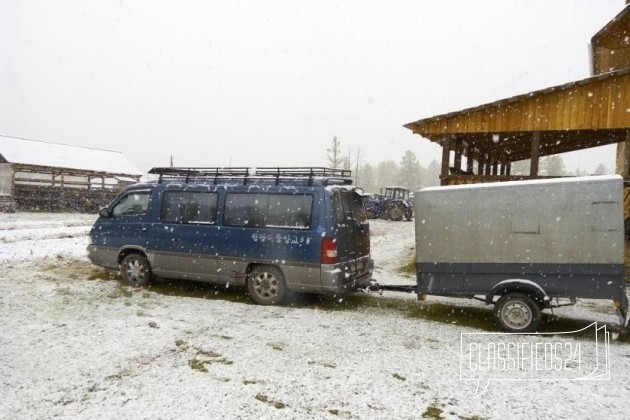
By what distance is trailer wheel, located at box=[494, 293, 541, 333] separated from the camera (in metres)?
6.25

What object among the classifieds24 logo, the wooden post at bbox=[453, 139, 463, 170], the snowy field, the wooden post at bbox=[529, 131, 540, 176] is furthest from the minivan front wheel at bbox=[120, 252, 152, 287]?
the wooden post at bbox=[529, 131, 540, 176]

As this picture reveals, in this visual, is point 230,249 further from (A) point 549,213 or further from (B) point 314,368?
(A) point 549,213

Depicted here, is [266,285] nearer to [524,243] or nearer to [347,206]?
[347,206]

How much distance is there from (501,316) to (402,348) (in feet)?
6.09

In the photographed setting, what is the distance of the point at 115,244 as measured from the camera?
28.6 ft

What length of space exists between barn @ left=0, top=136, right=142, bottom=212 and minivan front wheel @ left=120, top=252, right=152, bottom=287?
22.5 meters

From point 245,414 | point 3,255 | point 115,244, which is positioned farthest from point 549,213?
point 3,255

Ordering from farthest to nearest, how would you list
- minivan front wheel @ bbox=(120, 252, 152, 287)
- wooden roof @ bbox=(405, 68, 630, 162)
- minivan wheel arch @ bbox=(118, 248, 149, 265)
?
wooden roof @ bbox=(405, 68, 630, 162) < minivan wheel arch @ bbox=(118, 248, 149, 265) < minivan front wheel @ bbox=(120, 252, 152, 287)

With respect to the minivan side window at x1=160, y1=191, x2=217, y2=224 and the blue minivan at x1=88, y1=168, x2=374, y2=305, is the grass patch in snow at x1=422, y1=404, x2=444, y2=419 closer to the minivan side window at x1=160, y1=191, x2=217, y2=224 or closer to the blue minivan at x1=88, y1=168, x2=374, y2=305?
the blue minivan at x1=88, y1=168, x2=374, y2=305

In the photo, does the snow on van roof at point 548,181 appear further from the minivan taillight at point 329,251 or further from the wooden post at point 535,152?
the wooden post at point 535,152


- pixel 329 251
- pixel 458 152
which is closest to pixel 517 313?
pixel 329 251

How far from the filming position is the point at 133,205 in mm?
8695

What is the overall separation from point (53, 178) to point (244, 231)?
27.2m

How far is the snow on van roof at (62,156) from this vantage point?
97.5ft
